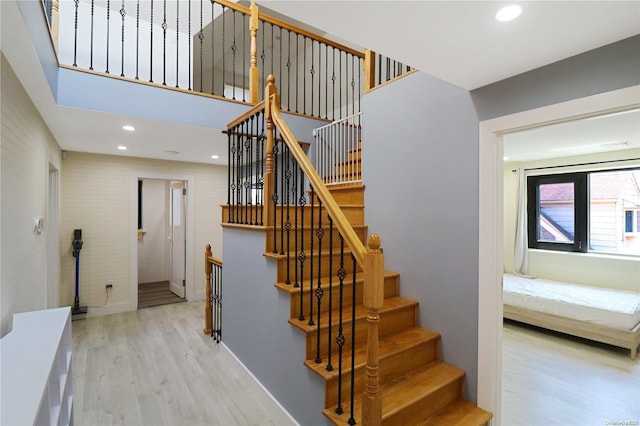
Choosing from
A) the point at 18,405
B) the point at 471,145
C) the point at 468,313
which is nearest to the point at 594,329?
the point at 468,313

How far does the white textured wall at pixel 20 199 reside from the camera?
168cm

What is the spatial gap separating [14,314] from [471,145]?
311cm

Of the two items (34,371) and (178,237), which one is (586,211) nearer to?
(34,371)

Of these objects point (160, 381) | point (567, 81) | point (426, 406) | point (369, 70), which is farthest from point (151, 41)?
point (426, 406)

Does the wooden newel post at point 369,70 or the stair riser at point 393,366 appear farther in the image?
the wooden newel post at point 369,70

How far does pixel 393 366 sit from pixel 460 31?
6.70 ft

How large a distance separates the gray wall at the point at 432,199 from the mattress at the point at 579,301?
2339 millimetres

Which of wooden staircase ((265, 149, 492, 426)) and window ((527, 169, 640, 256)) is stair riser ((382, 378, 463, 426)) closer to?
wooden staircase ((265, 149, 492, 426))

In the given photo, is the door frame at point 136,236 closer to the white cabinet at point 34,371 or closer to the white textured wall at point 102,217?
the white textured wall at point 102,217

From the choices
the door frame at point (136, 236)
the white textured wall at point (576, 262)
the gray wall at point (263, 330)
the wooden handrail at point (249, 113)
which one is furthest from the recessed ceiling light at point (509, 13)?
the door frame at point (136, 236)

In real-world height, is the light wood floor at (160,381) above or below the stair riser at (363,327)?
below

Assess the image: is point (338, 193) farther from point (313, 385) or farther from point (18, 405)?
point (18, 405)

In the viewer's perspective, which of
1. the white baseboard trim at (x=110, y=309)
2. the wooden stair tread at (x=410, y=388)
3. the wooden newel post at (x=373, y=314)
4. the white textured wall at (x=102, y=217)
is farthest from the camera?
the white baseboard trim at (x=110, y=309)

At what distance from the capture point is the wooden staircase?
1835 millimetres
